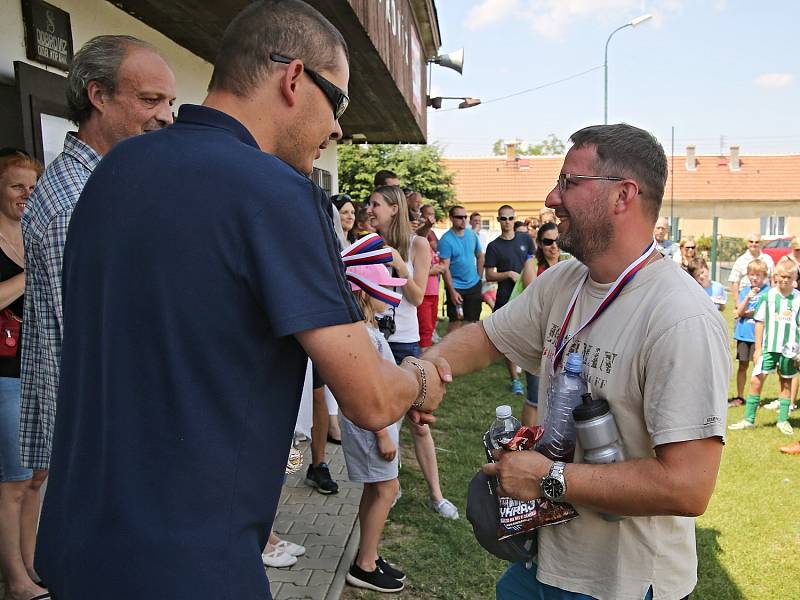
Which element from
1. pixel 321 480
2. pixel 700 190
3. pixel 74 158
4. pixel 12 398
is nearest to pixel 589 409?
pixel 74 158

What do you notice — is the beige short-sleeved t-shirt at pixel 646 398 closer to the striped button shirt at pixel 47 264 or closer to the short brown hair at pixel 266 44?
the short brown hair at pixel 266 44

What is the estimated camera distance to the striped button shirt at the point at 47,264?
2.38 meters

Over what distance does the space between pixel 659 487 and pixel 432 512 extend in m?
3.65

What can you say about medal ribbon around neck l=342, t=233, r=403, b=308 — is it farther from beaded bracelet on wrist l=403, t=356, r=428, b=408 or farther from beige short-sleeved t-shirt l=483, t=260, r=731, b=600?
beige short-sleeved t-shirt l=483, t=260, r=731, b=600

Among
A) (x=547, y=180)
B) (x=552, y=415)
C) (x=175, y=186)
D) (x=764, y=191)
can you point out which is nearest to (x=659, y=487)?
(x=552, y=415)

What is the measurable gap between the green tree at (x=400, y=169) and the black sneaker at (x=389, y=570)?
26.5m

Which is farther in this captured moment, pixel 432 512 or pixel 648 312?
pixel 432 512

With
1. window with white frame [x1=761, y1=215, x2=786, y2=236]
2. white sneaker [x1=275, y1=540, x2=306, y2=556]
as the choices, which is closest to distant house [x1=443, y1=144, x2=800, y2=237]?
window with white frame [x1=761, y1=215, x2=786, y2=236]

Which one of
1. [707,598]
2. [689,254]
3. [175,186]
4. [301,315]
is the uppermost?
[175,186]

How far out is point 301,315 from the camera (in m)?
1.35

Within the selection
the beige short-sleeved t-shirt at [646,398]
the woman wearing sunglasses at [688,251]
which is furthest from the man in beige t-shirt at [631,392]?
the woman wearing sunglasses at [688,251]

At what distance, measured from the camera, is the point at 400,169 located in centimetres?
3288

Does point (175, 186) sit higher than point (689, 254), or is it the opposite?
point (175, 186)

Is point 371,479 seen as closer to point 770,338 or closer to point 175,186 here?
point 175,186
